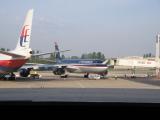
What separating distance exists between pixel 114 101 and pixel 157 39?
72.9 meters

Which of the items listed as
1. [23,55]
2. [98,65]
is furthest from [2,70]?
[98,65]

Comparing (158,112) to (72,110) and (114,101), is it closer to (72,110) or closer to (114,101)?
(114,101)

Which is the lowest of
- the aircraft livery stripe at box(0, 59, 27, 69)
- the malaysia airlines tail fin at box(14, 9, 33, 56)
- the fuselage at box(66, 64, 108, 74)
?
the aircraft livery stripe at box(0, 59, 27, 69)

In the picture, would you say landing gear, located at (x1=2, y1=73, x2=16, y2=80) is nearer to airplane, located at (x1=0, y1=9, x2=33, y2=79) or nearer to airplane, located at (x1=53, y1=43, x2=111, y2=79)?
airplane, located at (x1=0, y1=9, x2=33, y2=79)

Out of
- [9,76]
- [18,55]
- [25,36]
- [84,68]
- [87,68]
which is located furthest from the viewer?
[84,68]

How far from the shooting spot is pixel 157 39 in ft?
245

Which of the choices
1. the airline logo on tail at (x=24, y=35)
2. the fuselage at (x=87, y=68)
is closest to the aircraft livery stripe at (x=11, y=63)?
the airline logo on tail at (x=24, y=35)

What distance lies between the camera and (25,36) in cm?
4303

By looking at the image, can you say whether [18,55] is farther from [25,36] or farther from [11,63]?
[25,36]

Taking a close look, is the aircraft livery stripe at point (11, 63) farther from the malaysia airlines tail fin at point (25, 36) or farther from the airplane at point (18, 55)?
the malaysia airlines tail fin at point (25, 36)

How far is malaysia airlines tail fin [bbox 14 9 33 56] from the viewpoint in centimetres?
4192

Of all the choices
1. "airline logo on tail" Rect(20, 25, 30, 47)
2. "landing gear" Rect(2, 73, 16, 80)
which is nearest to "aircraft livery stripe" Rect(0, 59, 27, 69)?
"airline logo on tail" Rect(20, 25, 30, 47)

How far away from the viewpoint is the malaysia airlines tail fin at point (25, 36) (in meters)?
41.9

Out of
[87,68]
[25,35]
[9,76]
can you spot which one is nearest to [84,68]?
[87,68]
